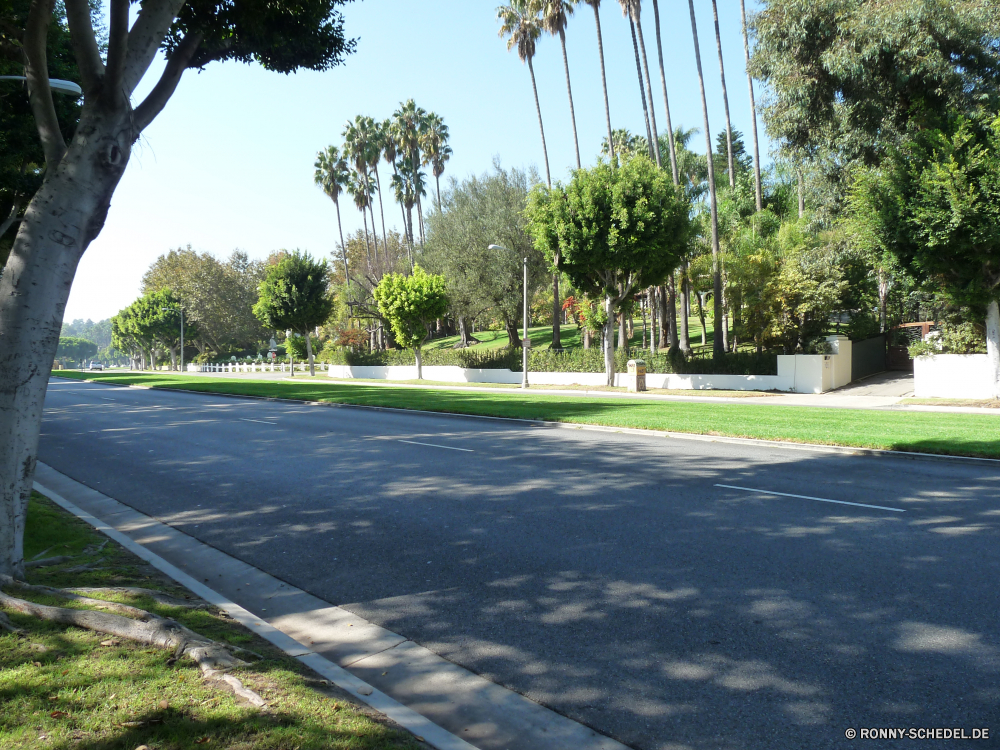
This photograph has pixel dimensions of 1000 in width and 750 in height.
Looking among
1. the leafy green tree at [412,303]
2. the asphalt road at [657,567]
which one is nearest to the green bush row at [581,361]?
the leafy green tree at [412,303]

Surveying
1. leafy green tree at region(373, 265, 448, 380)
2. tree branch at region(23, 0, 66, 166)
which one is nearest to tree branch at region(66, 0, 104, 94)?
tree branch at region(23, 0, 66, 166)

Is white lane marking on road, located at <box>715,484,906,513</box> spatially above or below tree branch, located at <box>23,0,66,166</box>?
below

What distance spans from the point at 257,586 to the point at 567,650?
298 cm

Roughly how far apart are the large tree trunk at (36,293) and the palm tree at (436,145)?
189 ft

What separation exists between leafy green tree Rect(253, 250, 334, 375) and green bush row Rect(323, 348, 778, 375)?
5.50 metres

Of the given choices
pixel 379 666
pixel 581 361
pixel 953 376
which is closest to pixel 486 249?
pixel 581 361

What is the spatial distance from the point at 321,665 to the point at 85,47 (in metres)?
5.07

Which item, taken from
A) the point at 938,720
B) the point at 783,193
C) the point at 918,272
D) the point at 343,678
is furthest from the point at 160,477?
the point at 783,193

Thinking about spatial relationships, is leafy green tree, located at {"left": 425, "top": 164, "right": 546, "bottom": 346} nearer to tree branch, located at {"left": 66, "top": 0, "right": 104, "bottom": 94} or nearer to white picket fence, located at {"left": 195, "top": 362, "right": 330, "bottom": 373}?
white picket fence, located at {"left": 195, "top": 362, "right": 330, "bottom": 373}

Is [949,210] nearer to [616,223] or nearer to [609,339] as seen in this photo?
[616,223]

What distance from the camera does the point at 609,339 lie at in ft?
110

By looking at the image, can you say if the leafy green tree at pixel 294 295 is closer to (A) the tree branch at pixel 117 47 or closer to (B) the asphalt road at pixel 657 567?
(B) the asphalt road at pixel 657 567

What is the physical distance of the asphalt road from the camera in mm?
3885

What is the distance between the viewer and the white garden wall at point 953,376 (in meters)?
23.4
